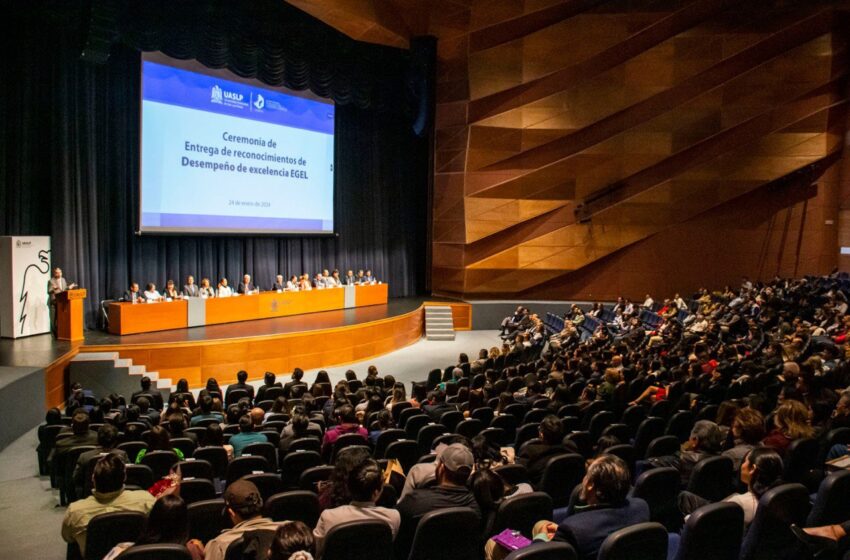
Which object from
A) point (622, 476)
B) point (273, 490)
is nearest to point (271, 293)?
point (273, 490)

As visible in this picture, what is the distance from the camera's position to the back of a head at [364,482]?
290cm

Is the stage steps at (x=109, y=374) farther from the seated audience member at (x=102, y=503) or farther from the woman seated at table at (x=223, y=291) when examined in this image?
the seated audience member at (x=102, y=503)

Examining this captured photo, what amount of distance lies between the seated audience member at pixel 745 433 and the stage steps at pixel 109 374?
779 cm

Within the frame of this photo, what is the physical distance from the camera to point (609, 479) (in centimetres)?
282

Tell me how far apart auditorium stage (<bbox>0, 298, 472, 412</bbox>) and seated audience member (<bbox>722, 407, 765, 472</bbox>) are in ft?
25.7

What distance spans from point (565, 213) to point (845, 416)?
1329 centimetres

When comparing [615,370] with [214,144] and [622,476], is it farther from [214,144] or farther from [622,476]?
[214,144]

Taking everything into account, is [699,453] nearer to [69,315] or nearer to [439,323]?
[69,315]

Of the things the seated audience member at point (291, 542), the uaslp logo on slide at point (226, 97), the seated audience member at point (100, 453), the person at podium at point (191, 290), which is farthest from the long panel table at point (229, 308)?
the seated audience member at point (291, 542)

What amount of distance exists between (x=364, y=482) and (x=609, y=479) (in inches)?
40.4

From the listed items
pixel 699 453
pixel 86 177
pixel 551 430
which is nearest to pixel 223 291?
pixel 86 177

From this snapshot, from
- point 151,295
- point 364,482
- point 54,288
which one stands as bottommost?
point 364,482

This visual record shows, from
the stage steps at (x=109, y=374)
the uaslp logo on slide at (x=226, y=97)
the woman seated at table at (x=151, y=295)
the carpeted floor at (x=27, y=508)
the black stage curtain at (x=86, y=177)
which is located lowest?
the carpeted floor at (x=27, y=508)

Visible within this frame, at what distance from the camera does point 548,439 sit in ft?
14.7
